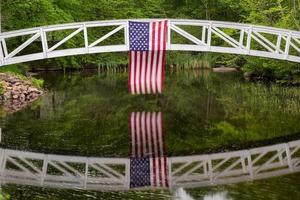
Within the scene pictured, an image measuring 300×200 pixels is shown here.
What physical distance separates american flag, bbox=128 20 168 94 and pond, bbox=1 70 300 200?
1.70 m

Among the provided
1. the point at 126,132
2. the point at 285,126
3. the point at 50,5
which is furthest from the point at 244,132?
the point at 50,5

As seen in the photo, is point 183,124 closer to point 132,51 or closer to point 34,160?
point 132,51

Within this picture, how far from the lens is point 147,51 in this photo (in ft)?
73.9

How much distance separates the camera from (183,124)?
21484 mm

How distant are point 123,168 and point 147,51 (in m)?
8.32

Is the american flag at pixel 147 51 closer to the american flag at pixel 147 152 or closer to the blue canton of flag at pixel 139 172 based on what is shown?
the american flag at pixel 147 152

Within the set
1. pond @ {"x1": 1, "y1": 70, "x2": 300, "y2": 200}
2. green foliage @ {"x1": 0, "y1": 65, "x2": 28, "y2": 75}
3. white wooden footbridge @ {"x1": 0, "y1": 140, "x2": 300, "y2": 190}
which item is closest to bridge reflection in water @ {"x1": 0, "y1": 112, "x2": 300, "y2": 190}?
white wooden footbridge @ {"x1": 0, "y1": 140, "x2": 300, "y2": 190}

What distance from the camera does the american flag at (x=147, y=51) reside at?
22.1 m

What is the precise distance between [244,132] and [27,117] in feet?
27.7

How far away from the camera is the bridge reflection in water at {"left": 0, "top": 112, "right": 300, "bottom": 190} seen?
13.8 metres

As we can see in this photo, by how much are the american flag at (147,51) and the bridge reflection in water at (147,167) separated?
4994mm

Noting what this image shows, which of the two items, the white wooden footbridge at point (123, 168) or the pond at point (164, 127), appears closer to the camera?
the pond at point (164, 127)

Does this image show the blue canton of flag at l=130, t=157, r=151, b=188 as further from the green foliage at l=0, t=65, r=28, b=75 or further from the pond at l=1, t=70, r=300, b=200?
the green foliage at l=0, t=65, r=28, b=75

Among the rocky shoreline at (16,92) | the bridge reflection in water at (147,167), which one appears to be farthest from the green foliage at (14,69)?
the bridge reflection in water at (147,167)
